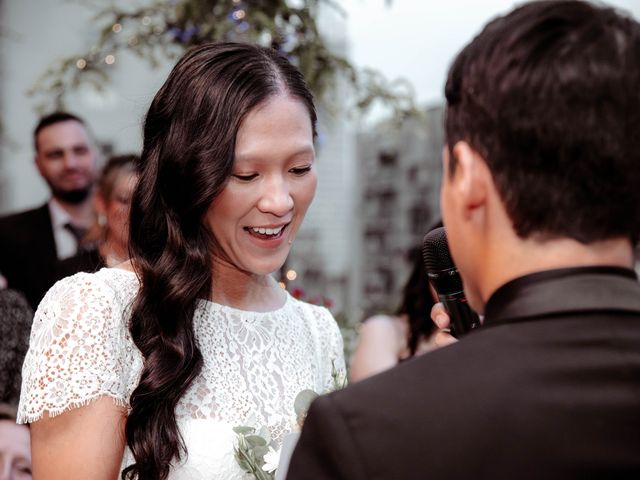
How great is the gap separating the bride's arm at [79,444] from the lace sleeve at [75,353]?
2 cm

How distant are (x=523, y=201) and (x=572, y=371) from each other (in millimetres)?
211

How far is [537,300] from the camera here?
0.98 meters

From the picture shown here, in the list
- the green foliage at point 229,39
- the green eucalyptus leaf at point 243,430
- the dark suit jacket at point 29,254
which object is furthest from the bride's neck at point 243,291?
the dark suit jacket at point 29,254

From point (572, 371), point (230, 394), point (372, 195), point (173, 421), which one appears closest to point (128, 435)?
point (173, 421)

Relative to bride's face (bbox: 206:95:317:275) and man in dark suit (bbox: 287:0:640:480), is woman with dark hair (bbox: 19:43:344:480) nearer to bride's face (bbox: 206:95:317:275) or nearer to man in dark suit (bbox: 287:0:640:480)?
bride's face (bbox: 206:95:317:275)

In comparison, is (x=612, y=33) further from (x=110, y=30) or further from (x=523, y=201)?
(x=110, y=30)

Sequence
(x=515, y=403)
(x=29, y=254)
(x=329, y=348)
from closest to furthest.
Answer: (x=515, y=403), (x=329, y=348), (x=29, y=254)

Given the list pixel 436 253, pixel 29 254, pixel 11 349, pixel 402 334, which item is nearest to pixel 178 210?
pixel 436 253

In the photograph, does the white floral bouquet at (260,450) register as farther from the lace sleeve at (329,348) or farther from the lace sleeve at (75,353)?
the lace sleeve at (329,348)

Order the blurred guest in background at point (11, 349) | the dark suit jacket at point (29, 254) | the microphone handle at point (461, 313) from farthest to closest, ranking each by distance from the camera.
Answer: the dark suit jacket at point (29, 254)
the blurred guest in background at point (11, 349)
the microphone handle at point (461, 313)

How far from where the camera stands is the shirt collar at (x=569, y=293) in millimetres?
970

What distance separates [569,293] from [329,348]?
1.36 metres

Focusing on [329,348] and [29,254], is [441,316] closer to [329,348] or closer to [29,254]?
[329,348]

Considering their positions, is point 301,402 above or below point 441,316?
below
